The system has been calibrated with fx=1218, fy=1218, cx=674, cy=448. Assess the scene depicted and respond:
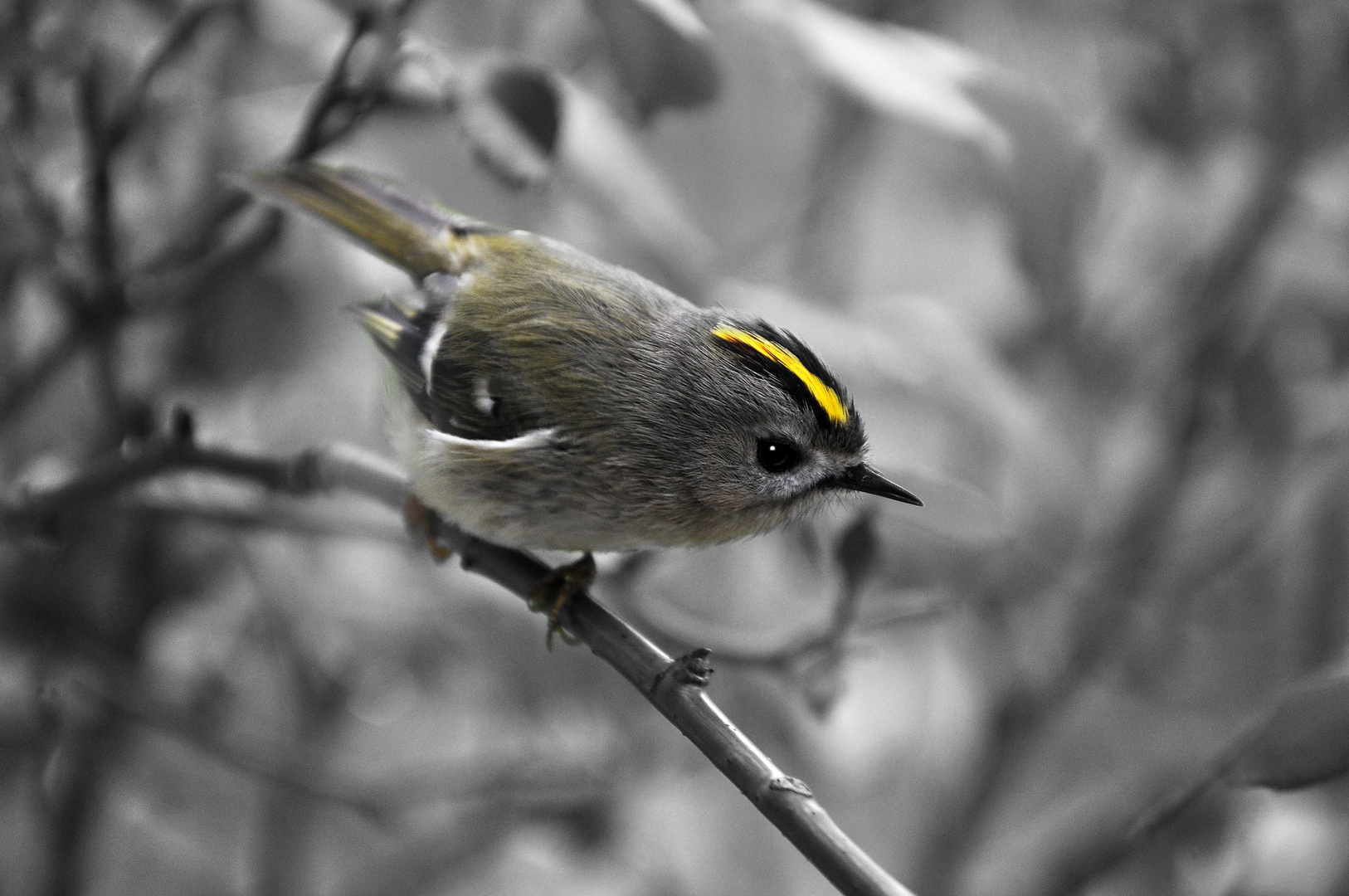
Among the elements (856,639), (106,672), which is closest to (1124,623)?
(856,639)

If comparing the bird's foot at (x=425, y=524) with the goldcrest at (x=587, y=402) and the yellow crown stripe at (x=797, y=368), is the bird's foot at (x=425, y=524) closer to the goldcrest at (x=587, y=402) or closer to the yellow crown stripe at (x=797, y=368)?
the goldcrest at (x=587, y=402)

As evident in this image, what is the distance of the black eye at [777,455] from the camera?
42.8 inches

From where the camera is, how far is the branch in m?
0.68

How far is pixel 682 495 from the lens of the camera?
44.1 inches

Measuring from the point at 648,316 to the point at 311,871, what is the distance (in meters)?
1.20

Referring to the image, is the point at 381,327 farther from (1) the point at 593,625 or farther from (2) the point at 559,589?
(1) the point at 593,625

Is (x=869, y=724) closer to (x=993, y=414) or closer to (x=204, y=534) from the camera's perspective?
(x=993, y=414)

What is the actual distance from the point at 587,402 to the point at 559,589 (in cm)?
19

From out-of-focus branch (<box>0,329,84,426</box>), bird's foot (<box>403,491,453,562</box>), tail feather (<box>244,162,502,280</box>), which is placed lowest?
out-of-focus branch (<box>0,329,84,426</box>)

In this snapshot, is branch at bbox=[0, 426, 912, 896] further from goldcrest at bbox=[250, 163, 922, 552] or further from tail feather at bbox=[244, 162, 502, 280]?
tail feather at bbox=[244, 162, 502, 280]

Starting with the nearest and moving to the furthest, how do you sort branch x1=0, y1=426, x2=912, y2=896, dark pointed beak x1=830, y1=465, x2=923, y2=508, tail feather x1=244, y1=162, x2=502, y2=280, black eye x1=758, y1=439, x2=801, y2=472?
branch x1=0, y1=426, x2=912, y2=896 → dark pointed beak x1=830, y1=465, x2=923, y2=508 → black eye x1=758, y1=439, x2=801, y2=472 → tail feather x1=244, y1=162, x2=502, y2=280

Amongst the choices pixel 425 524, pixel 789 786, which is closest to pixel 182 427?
pixel 425 524

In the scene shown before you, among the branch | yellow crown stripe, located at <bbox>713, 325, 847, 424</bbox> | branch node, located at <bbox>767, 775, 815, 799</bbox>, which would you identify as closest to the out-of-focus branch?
the branch

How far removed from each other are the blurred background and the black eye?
8cm
